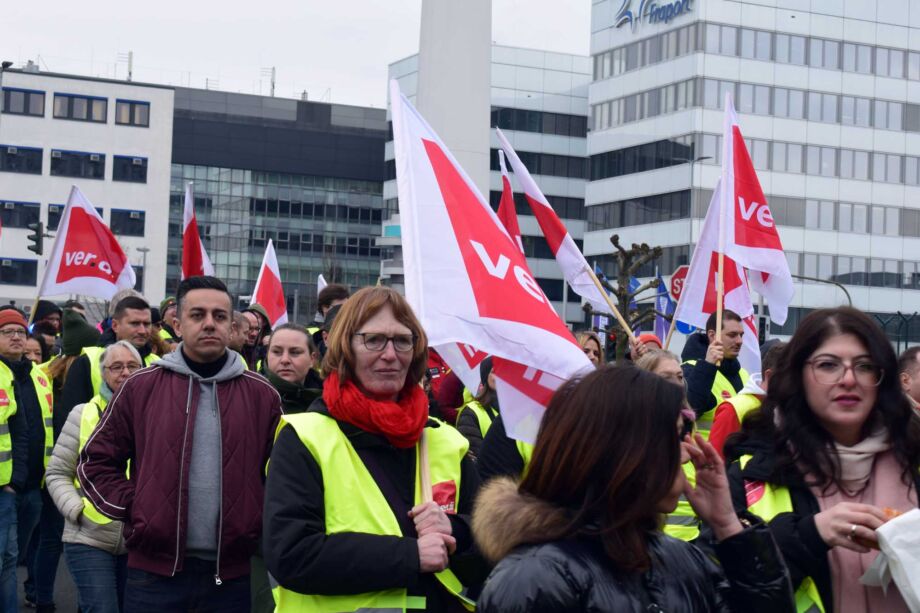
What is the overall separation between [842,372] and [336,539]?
4.78 ft

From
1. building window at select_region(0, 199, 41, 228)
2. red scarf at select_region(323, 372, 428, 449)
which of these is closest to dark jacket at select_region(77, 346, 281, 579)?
red scarf at select_region(323, 372, 428, 449)

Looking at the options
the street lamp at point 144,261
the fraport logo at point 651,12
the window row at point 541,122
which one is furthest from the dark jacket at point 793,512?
the window row at point 541,122

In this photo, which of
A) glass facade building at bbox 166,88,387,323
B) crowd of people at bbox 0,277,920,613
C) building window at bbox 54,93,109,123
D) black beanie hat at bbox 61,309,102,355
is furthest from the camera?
glass facade building at bbox 166,88,387,323

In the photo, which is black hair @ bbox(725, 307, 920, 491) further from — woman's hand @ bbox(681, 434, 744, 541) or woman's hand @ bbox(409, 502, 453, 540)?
woman's hand @ bbox(409, 502, 453, 540)

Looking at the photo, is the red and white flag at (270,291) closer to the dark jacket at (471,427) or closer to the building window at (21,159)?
the dark jacket at (471,427)

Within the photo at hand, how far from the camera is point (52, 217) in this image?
74.2 meters

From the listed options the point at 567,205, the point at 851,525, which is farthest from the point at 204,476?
the point at 567,205

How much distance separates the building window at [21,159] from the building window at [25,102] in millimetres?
2143

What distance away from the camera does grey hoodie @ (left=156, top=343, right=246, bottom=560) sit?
4.84 metres

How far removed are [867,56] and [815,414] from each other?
62659mm

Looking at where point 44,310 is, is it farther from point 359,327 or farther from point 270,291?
point 359,327

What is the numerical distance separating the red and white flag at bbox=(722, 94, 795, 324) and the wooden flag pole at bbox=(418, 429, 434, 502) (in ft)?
17.2

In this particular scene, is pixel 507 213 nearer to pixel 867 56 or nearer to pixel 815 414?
pixel 815 414

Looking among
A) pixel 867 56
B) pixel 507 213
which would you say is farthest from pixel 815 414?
pixel 867 56
